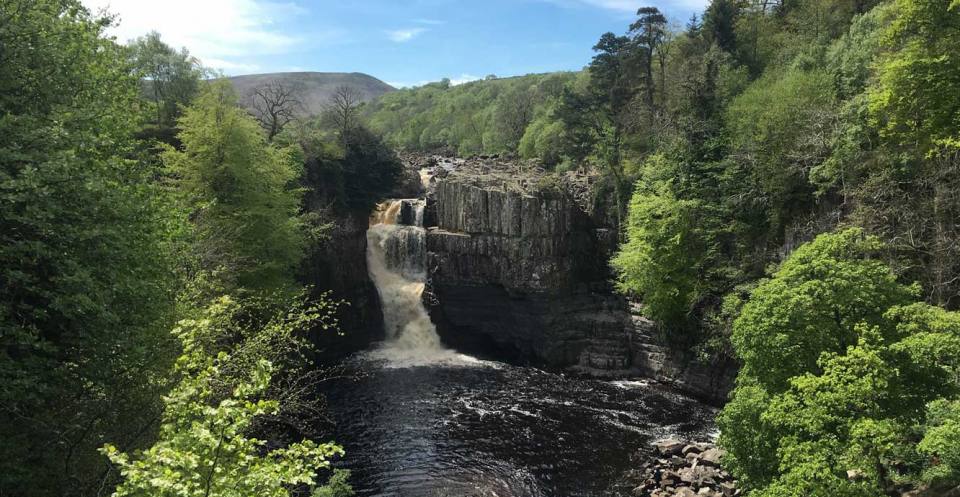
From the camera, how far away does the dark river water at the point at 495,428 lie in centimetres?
2473

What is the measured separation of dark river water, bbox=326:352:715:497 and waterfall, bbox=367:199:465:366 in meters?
5.38

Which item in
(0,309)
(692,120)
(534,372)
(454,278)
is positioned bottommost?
(534,372)

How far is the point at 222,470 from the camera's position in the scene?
761cm

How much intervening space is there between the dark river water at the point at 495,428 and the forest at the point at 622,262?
3.51 metres

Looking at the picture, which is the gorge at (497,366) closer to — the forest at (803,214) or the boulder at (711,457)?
the boulder at (711,457)

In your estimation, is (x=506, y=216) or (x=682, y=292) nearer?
(x=682, y=292)

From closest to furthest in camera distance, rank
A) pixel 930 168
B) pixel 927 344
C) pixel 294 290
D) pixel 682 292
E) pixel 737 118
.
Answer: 1. pixel 927 344
2. pixel 930 168
3. pixel 294 290
4. pixel 682 292
5. pixel 737 118

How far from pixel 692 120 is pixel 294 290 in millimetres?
28948

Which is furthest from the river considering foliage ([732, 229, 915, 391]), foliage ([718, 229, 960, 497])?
foliage ([732, 229, 915, 391])

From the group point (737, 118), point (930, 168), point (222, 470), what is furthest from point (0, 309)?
point (737, 118)

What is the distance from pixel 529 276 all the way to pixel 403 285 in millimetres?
11890

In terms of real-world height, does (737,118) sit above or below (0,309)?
above

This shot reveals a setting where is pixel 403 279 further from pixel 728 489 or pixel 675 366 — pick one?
pixel 728 489

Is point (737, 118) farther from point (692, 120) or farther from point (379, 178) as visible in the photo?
point (379, 178)
